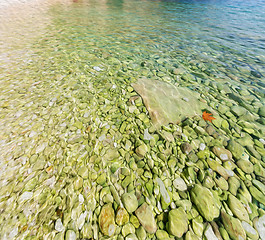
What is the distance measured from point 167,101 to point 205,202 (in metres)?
2.55

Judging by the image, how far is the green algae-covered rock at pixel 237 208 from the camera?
1903mm

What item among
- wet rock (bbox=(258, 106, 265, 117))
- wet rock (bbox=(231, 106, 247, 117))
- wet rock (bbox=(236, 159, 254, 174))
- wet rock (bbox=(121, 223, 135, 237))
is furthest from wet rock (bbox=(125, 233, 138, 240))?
wet rock (bbox=(258, 106, 265, 117))

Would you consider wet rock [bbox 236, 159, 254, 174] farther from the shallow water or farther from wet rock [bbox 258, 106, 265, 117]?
wet rock [bbox 258, 106, 265, 117]

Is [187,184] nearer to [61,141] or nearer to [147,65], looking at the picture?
[61,141]

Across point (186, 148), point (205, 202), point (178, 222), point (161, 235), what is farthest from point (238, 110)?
point (161, 235)

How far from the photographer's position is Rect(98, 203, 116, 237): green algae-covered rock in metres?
1.79

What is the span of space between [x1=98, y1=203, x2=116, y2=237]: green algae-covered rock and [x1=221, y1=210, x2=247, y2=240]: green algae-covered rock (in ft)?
5.28

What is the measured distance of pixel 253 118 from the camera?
139 inches

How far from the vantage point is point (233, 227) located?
1794mm

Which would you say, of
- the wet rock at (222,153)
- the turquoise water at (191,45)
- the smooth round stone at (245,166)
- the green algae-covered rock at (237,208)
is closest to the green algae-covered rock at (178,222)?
the green algae-covered rock at (237,208)

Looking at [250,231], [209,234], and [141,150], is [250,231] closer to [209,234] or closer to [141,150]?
[209,234]

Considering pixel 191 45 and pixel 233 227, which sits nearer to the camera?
pixel 233 227

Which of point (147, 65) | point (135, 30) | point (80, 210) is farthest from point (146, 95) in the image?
point (135, 30)

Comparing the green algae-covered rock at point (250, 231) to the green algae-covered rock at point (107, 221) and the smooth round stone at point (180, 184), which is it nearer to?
the smooth round stone at point (180, 184)
